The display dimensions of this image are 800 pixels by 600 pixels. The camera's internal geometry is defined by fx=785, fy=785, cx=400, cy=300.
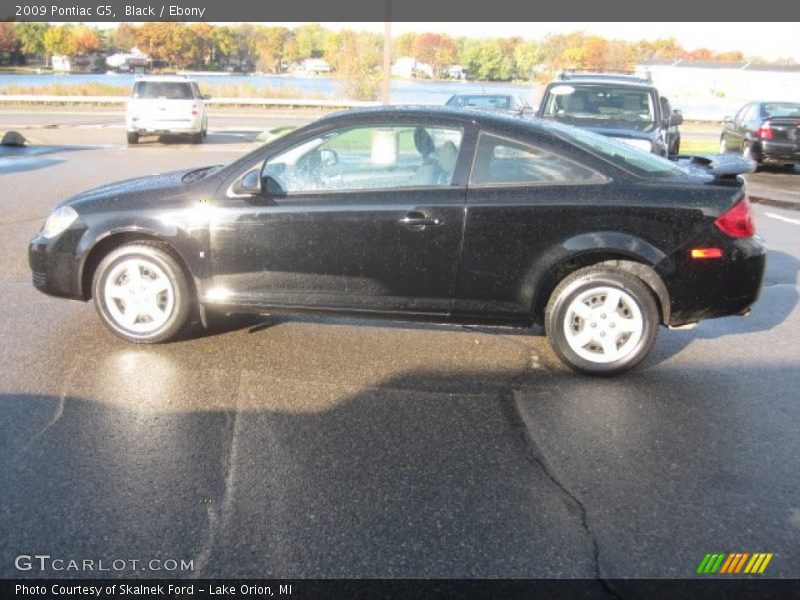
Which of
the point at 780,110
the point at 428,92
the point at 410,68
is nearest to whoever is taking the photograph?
the point at 780,110

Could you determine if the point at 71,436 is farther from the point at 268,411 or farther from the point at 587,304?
the point at 587,304

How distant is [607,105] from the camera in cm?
1202

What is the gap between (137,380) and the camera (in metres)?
4.88

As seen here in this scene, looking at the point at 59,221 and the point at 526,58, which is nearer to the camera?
the point at 59,221

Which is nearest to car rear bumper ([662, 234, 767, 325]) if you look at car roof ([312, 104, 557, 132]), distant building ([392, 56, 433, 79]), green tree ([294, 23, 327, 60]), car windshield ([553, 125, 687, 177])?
car windshield ([553, 125, 687, 177])

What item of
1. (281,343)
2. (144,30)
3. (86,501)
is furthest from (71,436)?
(144,30)

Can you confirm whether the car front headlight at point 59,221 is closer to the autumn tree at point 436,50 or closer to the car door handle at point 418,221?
the car door handle at point 418,221

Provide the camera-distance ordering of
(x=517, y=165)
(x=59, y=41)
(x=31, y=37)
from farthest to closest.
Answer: (x=59, y=41)
(x=31, y=37)
(x=517, y=165)

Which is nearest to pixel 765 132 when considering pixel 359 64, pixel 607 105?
pixel 607 105

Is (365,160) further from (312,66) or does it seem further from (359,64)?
(312,66)

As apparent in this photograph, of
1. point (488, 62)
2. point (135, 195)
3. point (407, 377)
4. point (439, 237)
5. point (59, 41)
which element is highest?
point (59, 41)

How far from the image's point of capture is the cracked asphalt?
3.18 meters

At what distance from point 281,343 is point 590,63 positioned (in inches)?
1892

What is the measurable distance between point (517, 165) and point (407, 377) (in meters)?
1.57
